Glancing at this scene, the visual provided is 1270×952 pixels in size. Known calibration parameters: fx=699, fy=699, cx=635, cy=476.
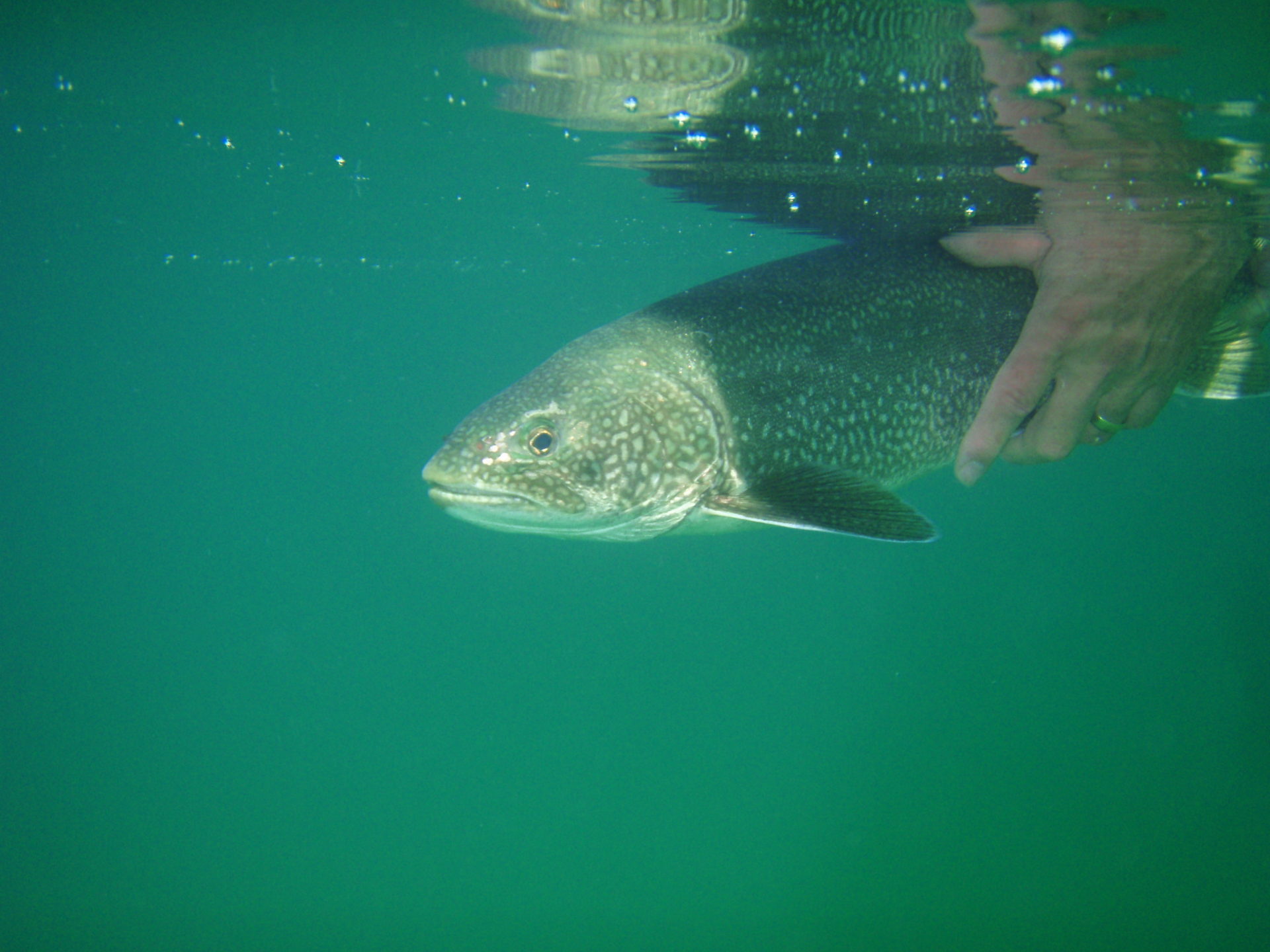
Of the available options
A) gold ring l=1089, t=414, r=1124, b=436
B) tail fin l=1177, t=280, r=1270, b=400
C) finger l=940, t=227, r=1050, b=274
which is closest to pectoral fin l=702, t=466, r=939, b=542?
gold ring l=1089, t=414, r=1124, b=436

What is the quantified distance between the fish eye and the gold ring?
3.46 metres

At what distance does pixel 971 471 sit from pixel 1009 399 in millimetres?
497

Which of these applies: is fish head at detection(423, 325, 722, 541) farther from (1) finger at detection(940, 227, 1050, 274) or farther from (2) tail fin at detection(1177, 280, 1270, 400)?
(2) tail fin at detection(1177, 280, 1270, 400)

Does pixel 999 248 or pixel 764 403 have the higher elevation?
pixel 999 248

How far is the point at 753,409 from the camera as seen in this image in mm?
4402

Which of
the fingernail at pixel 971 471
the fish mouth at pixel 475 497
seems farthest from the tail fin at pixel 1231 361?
the fish mouth at pixel 475 497

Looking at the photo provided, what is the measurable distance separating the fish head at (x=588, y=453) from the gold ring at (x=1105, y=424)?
2536mm

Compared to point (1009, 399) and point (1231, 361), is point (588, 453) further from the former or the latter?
point (1231, 361)

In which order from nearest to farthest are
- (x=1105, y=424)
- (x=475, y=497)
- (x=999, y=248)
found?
(x=475, y=497) → (x=1105, y=424) → (x=999, y=248)

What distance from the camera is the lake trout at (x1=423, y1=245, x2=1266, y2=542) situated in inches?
152

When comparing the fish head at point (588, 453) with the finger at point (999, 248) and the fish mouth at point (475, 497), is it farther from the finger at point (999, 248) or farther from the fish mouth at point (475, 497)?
the finger at point (999, 248)

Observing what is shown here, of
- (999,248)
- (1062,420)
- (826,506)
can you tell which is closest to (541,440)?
(826,506)

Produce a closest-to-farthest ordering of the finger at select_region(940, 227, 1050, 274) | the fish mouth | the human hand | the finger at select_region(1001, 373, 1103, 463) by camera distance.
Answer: the fish mouth < the human hand < the finger at select_region(1001, 373, 1103, 463) < the finger at select_region(940, 227, 1050, 274)

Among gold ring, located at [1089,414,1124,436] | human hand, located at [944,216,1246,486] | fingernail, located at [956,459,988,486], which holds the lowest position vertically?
fingernail, located at [956,459,988,486]
